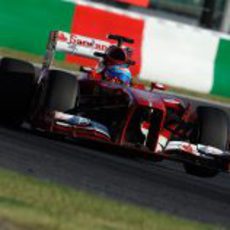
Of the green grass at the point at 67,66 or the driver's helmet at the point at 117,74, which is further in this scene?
the green grass at the point at 67,66

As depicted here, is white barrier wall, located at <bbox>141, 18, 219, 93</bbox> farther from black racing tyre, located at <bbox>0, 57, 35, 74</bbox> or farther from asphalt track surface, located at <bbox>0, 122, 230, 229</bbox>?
black racing tyre, located at <bbox>0, 57, 35, 74</bbox>

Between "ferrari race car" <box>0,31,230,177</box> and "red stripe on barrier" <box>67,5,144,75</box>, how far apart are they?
26.5ft

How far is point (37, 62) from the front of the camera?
18375 mm

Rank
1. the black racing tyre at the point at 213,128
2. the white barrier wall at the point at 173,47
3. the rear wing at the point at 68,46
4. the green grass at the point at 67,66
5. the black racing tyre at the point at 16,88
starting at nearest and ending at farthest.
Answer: the black racing tyre at the point at 213,128 < the black racing tyre at the point at 16,88 < the rear wing at the point at 68,46 < the green grass at the point at 67,66 < the white barrier wall at the point at 173,47

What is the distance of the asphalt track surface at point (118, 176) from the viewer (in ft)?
27.4

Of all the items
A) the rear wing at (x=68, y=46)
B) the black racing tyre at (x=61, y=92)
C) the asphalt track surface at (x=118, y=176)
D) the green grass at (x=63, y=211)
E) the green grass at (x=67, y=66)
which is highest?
Answer: the rear wing at (x=68, y=46)

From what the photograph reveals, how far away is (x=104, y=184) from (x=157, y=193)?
45 cm

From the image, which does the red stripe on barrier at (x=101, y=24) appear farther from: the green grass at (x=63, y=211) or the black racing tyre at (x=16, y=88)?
the green grass at (x=63, y=211)

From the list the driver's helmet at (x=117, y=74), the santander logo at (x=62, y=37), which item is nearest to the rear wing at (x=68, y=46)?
the santander logo at (x=62, y=37)

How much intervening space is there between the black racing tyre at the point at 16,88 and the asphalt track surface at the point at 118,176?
0.22m

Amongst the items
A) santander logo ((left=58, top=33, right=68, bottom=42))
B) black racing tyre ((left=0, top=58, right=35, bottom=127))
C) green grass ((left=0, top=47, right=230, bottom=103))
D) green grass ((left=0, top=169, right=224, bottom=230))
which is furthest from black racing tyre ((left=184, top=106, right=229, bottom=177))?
green grass ((left=0, top=47, right=230, bottom=103))

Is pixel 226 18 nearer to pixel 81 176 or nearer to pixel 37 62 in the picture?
pixel 37 62

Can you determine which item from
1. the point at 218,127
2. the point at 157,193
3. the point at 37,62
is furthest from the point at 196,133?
the point at 37,62

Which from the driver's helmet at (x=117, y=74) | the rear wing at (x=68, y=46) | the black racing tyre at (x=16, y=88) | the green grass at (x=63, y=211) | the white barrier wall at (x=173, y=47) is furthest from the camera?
the white barrier wall at (x=173, y=47)
